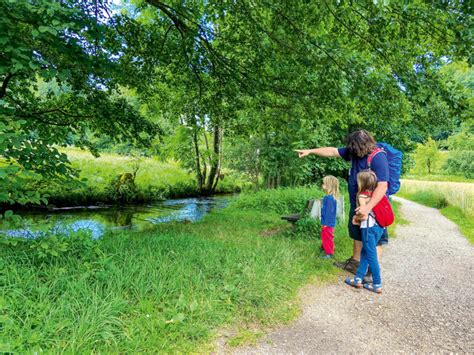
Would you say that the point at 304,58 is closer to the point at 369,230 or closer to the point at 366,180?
the point at 366,180

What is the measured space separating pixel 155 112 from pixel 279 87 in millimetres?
4667

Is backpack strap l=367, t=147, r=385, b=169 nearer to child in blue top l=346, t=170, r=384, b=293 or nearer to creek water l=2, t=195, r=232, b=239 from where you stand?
child in blue top l=346, t=170, r=384, b=293

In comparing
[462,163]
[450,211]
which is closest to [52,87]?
[450,211]

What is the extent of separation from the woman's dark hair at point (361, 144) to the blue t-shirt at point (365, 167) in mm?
100

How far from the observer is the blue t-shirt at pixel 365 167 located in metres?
4.04

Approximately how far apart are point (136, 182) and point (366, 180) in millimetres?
12662

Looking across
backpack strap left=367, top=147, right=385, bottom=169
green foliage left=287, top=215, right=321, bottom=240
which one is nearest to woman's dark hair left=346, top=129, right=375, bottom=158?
backpack strap left=367, top=147, right=385, bottom=169

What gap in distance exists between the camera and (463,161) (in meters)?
40.1

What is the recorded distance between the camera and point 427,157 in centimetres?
4212

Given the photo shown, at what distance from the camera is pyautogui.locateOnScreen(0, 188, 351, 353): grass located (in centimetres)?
243

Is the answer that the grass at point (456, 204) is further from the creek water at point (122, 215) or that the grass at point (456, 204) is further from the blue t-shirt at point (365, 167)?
the creek water at point (122, 215)

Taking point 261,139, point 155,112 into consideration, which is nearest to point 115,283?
point 155,112

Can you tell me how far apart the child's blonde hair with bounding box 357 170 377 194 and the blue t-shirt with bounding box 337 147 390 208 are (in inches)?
2.5

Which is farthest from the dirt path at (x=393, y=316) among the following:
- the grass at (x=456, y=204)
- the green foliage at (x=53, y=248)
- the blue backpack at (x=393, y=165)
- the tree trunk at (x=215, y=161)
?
the tree trunk at (x=215, y=161)
